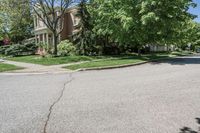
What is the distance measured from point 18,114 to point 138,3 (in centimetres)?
1546

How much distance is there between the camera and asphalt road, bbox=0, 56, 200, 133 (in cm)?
498

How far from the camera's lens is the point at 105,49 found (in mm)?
29656

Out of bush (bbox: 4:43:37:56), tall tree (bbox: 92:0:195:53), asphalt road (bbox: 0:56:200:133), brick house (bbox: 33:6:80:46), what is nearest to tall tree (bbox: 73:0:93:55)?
tall tree (bbox: 92:0:195:53)

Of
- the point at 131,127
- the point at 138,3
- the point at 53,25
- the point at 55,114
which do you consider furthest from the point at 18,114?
the point at 53,25

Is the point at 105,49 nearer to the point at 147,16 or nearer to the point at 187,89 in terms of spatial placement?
the point at 147,16

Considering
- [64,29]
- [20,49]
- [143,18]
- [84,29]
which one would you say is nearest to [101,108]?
[143,18]

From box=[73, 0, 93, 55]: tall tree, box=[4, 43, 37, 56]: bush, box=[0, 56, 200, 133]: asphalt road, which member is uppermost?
box=[73, 0, 93, 55]: tall tree

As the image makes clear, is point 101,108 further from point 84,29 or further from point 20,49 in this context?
point 20,49

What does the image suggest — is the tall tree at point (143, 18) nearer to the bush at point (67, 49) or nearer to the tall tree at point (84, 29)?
the tall tree at point (84, 29)

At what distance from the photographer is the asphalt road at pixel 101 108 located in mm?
4984

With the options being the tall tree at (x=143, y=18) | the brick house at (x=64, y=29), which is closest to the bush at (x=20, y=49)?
the brick house at (x=64, y=29)

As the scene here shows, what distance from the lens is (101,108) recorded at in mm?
6203

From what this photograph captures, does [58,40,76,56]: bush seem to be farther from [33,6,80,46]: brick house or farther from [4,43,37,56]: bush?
[4,43,37,56]: bush

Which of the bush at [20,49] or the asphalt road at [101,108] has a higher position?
the bush at [20,49]
